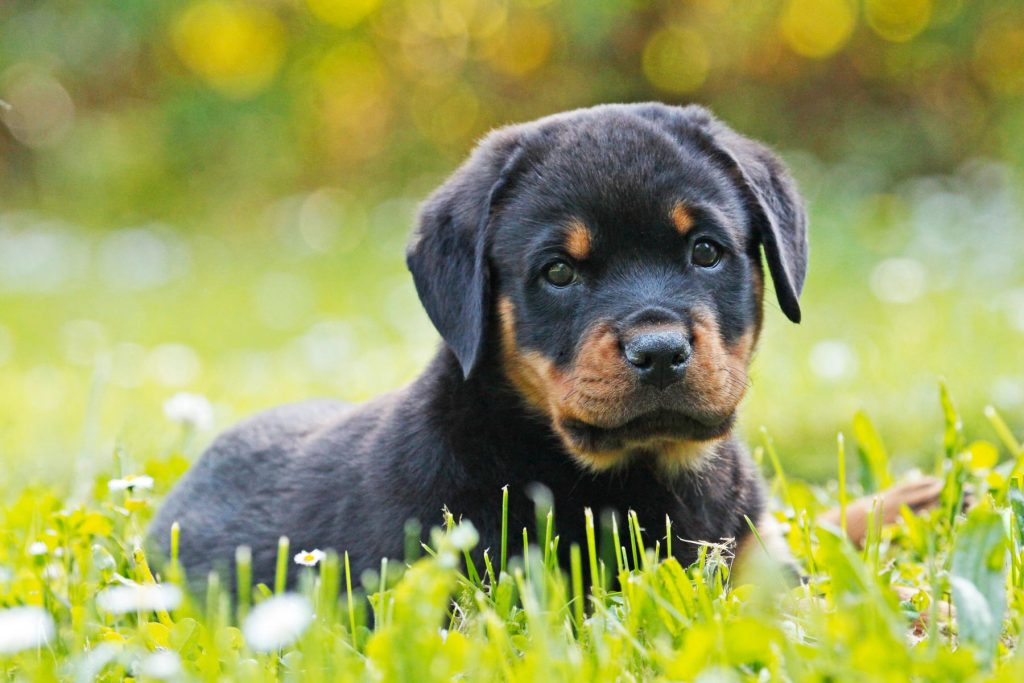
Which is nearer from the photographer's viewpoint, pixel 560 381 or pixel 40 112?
pixel 560 381

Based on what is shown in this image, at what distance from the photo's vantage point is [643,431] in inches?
107


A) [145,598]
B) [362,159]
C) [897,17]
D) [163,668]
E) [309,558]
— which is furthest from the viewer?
[362,159]

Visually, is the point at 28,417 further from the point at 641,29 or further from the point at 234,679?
the point at 641,29

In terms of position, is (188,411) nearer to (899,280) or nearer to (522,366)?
(522,366)

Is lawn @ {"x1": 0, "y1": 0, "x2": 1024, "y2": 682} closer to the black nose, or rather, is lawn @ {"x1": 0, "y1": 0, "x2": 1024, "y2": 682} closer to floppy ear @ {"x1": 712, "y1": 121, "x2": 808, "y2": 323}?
floppy ear @ {"x1": 712, "y1": 121, "x2": 808, "y2": 323}

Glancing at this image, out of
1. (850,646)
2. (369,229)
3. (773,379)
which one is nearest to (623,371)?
(850,646)

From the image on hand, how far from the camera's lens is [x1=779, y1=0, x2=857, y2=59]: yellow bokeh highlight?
38.2 feet

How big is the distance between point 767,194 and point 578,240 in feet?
1.77

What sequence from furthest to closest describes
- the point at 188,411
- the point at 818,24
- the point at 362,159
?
1. the point at 362,159
2. the point at 818,24
3. the point at 188,411

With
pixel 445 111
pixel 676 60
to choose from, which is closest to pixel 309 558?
pixel 676 60

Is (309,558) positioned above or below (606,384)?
below

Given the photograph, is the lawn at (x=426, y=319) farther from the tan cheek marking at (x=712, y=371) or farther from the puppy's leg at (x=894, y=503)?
the tan cheek marking at (x=712, y=371)

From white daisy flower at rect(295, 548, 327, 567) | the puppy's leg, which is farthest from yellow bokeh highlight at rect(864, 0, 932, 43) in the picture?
white daisy flower at rect(295, 548, 327, 567)

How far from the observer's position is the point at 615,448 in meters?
2.78
